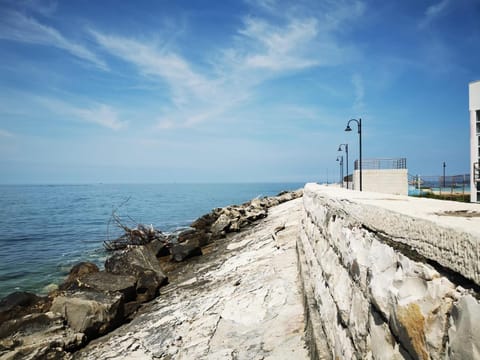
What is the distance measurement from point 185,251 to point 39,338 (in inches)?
238

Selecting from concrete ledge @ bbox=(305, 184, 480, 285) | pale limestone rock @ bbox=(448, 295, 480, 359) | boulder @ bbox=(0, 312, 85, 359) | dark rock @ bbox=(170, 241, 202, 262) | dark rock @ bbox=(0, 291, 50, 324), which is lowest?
dark rock @ bbox=(0, 291, 50, 324)

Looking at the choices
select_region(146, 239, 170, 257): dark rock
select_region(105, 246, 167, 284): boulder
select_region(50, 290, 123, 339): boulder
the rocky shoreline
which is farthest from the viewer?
select_region(146, 239, 170, 257): dark rock

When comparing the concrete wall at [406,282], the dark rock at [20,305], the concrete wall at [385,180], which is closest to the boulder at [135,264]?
the dark rock at [20,305]

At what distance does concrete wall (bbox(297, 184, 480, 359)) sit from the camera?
118 cm

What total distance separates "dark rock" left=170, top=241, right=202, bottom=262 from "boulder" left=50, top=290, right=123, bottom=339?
4762 millimetres

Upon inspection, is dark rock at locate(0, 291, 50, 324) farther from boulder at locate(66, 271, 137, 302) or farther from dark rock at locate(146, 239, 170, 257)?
dark rock at locate(146, 239, 170, 257)

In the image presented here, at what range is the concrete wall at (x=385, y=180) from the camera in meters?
21.4

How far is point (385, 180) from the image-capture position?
2192 centimetres

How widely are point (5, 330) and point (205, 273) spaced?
448 centimetres

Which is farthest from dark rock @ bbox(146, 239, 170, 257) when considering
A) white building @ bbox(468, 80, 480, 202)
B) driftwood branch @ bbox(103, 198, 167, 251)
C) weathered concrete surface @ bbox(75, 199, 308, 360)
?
white building @ bbox(468, 80, 480, 202)

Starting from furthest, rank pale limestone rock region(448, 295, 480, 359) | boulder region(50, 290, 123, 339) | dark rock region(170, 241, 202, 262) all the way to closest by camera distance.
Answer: dark rock region(170, 241, 202, 262), boulder region(50, 290, 123, 339), pale limestone rock region(448, 295, 480, 359)

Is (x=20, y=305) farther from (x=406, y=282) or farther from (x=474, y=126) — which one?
(x=474, y=126)

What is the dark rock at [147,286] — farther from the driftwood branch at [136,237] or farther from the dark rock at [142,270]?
the driftwood branch at [136,237]

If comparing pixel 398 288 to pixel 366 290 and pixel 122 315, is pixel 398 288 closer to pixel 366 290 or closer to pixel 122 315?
pixel 366 290
